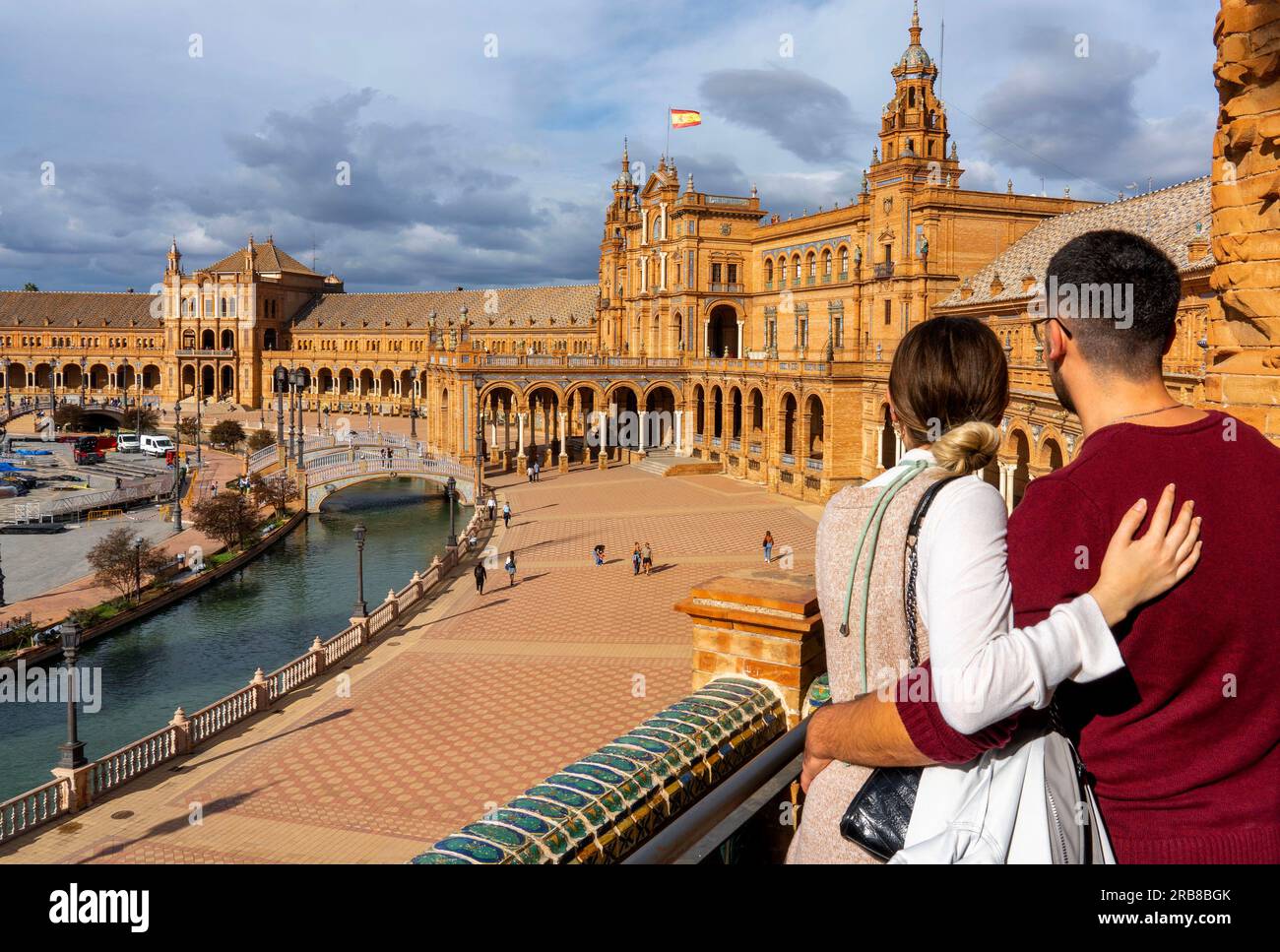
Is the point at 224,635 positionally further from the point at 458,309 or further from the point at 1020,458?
the point at 458,309

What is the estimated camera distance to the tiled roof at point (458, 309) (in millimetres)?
92375

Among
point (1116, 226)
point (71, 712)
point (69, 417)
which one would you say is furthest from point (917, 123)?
point (69, 417)

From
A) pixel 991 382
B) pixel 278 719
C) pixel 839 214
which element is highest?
pixel 839 214

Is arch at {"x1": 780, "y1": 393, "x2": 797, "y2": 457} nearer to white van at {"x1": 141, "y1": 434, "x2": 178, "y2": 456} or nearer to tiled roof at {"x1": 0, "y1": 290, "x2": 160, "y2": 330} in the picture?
white van at {"x1": 141, "y1": 434, "x2": 178, "y2": 456}

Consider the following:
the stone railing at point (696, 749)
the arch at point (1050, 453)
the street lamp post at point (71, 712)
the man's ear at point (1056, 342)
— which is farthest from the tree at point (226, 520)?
the man's ear at point (1056, 342)

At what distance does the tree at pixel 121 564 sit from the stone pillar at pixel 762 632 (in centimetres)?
2958

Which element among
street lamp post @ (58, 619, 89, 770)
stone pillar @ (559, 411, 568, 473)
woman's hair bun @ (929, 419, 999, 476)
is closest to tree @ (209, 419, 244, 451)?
stone pillar @ (559, 411, 568, 473)

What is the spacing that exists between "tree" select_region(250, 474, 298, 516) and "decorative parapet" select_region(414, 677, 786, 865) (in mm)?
44148

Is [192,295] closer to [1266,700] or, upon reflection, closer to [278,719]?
[278,719]

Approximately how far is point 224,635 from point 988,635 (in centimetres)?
3066

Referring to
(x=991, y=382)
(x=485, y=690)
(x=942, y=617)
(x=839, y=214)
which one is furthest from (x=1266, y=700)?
(x=839, y=214)

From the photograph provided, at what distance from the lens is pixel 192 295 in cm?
10425

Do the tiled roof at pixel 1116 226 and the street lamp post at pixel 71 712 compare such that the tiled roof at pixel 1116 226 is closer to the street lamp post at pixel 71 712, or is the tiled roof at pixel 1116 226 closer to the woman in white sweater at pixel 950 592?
the street lamp post at pixel 71 712
